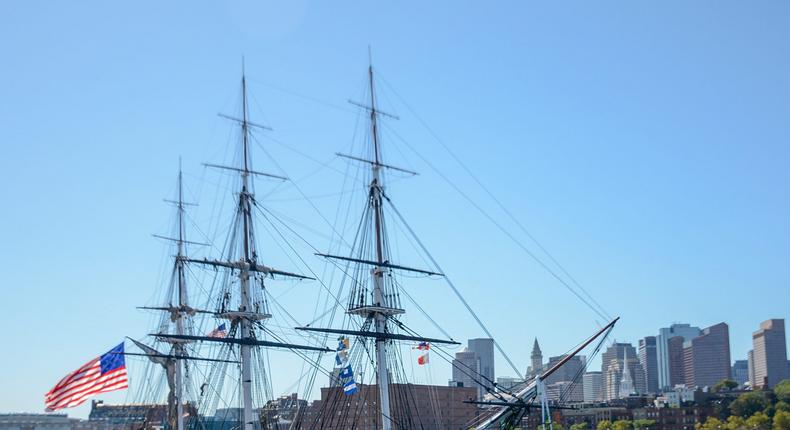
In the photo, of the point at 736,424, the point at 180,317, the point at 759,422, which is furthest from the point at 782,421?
the point at 180,317

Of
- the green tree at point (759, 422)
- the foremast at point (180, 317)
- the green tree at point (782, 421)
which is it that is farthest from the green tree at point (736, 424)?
the foremast at point (180, 317)

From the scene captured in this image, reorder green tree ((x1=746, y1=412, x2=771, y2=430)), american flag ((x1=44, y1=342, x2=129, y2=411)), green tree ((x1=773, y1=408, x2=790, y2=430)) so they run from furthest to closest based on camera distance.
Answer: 1. green tree ((x1=746, y1=412, x2=771, y2=430))
2. green tree ((x1=773, y1=408, x2=790, y2=430))
3. american flag ((x1=44, y1=342, x2=129, y2=411))

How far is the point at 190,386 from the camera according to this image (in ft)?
316

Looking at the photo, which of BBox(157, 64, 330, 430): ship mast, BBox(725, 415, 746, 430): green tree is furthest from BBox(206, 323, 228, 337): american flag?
BBox(725, 415, 746, 430): green tree

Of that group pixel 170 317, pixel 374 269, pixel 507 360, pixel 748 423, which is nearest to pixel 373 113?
pixel 374 269

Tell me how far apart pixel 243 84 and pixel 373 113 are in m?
11.5

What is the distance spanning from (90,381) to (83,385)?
2.35ft

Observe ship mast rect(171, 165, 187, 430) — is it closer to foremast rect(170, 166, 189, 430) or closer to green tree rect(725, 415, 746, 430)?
foremast rect(170, 166, 189, 430)

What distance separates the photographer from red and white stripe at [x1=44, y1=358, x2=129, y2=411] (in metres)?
69.1

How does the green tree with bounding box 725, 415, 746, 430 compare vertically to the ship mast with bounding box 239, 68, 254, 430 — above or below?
below

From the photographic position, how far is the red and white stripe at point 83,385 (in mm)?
69125

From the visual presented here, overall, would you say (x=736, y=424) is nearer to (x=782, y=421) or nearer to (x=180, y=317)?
(x=782, y=421)

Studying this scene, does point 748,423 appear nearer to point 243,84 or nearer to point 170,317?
point 170,317

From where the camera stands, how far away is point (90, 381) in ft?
234
